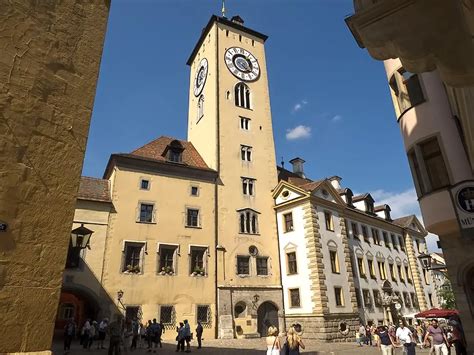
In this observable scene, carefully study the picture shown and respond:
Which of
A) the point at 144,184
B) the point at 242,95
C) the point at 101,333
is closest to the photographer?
the point at 101,333

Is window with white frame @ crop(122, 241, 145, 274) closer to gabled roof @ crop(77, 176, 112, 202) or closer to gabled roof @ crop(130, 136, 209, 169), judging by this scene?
gabled roof @ crop(77, 176, 112, 202)

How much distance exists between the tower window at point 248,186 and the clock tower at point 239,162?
9 centimetres

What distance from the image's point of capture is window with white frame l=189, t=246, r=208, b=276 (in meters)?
27.0

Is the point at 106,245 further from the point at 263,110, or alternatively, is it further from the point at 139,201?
the point at 263,110

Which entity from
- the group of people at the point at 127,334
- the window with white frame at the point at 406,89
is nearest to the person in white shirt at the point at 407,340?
the window with white frame at the point at 406,89

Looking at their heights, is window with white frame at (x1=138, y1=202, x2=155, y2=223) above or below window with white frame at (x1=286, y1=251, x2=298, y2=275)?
above

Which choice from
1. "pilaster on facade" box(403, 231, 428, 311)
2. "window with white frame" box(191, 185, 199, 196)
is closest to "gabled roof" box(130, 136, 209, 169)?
"window with white frame" box(191, 185, 199, 196)

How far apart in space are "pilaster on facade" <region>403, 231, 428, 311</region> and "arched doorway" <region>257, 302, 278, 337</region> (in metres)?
22.1

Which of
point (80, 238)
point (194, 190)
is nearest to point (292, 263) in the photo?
point (194, 190)

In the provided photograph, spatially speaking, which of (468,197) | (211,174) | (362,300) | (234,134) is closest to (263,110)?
(234,134)

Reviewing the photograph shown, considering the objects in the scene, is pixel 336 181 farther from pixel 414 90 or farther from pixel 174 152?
pixel 414 90

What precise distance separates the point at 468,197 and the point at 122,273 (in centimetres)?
2116

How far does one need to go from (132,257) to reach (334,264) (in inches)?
655

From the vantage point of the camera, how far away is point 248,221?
31031mm
